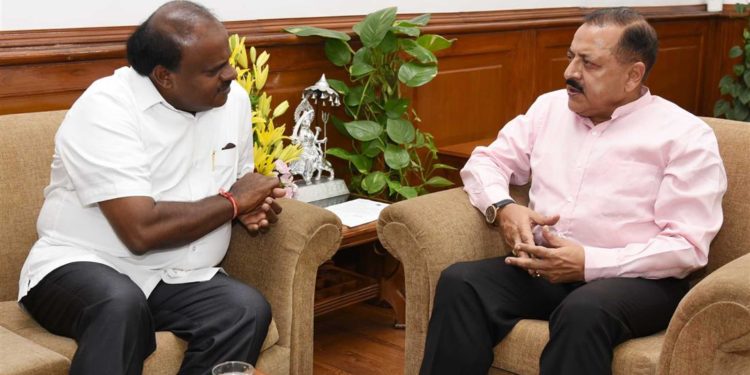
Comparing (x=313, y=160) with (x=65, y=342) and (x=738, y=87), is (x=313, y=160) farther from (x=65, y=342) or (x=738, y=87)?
(x=738, y=87)

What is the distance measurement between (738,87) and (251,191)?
409cm

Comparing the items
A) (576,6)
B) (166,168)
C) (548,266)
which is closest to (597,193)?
(548,266)

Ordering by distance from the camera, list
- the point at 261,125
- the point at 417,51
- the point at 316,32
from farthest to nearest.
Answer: the point at 417,51, the point at 316,32, the point at 261,125

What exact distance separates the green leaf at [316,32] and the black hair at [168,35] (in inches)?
41.8

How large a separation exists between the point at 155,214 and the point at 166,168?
0.16 metres

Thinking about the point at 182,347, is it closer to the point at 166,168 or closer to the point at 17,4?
the point at 166,168

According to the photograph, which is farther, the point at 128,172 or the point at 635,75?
the point at 635,75

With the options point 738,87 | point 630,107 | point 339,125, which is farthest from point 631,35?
point 738,87

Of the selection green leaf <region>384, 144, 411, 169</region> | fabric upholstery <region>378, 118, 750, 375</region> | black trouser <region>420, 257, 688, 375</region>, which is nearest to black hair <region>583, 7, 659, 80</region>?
fabric upholstery <region>378, 118, 750, 375</region>

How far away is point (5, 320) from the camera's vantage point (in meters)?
2.37

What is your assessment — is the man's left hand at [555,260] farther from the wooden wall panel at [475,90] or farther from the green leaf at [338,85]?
the wooden wall panel at [475,90]

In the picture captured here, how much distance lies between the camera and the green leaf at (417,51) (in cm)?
353

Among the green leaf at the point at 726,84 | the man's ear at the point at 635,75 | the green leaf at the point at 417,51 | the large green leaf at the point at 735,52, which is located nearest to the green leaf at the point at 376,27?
the green leaf at the point at 417,51

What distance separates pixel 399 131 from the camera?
359 cm
